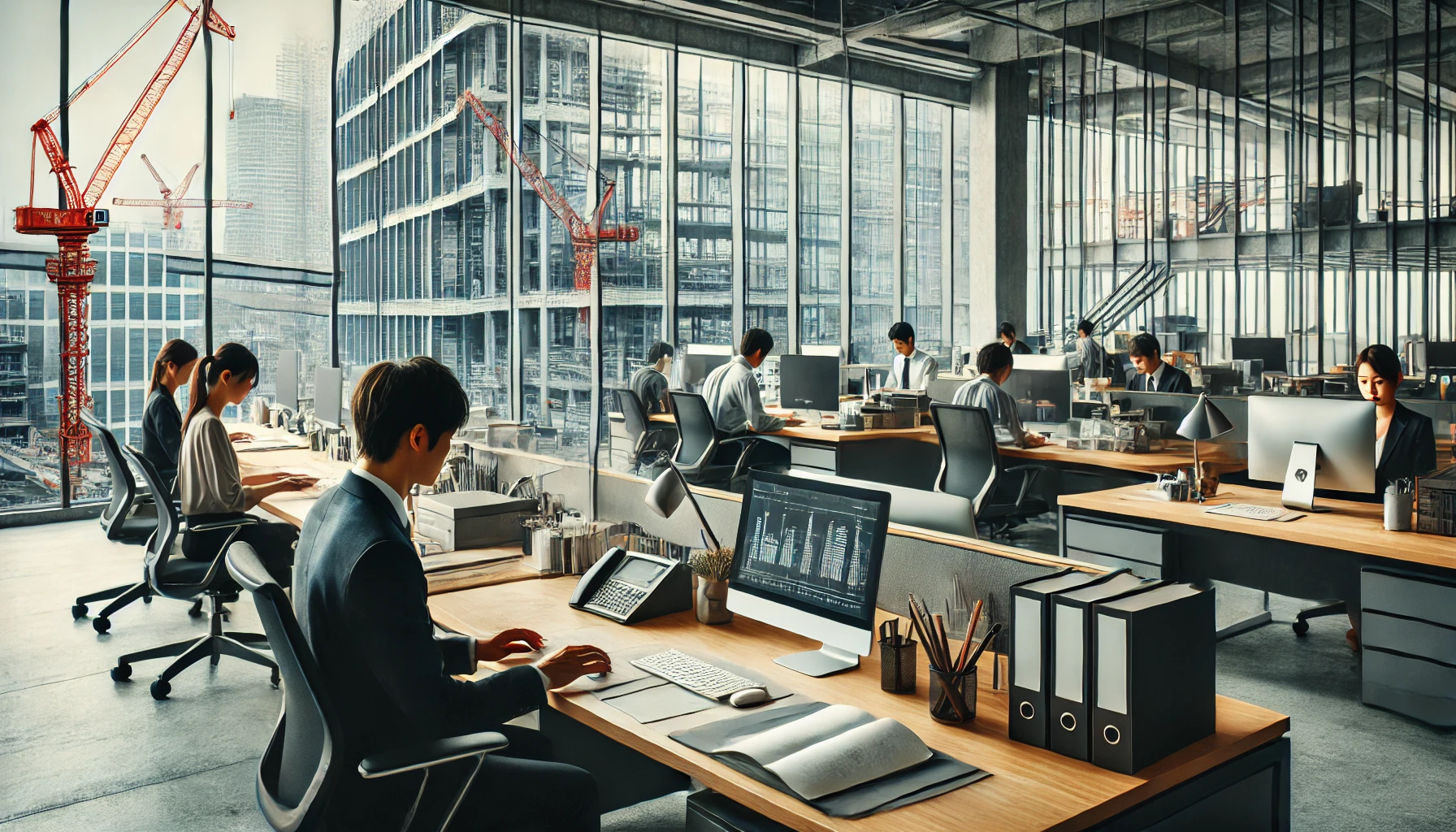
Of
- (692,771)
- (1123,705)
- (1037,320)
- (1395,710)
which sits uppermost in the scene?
(1037,320)

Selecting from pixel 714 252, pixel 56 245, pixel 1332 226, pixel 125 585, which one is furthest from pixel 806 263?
pixel 125 585

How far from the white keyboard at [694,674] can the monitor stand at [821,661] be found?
15cm

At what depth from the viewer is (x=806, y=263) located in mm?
11352

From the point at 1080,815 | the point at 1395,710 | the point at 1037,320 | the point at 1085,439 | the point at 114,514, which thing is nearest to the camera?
the point at 1080,815

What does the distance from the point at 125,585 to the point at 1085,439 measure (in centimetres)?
537

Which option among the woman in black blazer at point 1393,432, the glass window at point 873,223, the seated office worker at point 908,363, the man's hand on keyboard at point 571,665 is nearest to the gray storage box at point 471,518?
the man's hand on keyboard at point 571,665

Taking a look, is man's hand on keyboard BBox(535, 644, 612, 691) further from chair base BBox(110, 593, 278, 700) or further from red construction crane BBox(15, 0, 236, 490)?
red construction crane BBox(15, 0, 236, 490)

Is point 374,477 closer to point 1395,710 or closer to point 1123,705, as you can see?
point 1123,705

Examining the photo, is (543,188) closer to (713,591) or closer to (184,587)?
(184,587)

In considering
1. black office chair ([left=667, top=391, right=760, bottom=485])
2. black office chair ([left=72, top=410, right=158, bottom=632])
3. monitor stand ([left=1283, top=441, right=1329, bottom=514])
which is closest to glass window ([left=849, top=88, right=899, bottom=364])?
black office chair ([left=667, top=391, right=760, bottom=485])

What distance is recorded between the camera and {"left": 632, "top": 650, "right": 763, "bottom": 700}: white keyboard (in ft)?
7.04

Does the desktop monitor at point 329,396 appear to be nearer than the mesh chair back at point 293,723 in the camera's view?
No

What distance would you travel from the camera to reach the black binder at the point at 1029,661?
1.83 metres

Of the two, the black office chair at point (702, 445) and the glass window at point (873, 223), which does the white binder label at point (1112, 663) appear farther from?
the glass window at point (873, 223)
